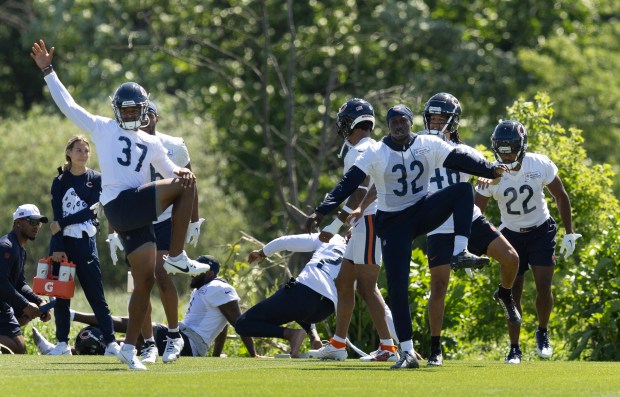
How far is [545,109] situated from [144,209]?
8470 millimetres

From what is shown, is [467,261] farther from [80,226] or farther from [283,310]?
[80,226]

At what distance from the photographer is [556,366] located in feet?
41.1

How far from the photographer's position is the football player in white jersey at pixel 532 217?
13.7 metres

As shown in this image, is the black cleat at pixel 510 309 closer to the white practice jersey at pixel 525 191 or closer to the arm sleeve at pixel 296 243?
the white practice jersey at pixel 525 191

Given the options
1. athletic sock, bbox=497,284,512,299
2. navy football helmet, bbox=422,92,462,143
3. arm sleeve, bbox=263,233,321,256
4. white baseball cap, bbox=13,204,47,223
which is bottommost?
athletic sock, bbox=497,284,512,299

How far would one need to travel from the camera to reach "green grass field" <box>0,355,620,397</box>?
376 inches

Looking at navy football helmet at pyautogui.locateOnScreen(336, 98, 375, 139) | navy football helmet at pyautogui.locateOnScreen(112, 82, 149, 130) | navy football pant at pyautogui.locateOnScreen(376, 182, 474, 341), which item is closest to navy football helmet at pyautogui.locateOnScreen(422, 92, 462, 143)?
navy football helmet at pyautogui.locateOnScreen(336, 98, 375, 139)

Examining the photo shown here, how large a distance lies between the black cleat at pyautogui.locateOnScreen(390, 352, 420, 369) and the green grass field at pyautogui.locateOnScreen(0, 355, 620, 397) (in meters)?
0.19

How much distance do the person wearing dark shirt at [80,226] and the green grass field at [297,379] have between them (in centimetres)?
81

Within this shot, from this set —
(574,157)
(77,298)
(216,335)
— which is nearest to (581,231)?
(574,157)

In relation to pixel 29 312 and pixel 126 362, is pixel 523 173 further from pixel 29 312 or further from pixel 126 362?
pixel 29 312

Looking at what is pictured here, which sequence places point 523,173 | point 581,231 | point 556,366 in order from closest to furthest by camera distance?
1. point 556,366
2. point 523,173
3. point 581,231

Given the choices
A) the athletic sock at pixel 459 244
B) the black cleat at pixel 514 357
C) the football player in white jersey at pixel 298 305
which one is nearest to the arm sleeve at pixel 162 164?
the athletic sock at pixel 459 244

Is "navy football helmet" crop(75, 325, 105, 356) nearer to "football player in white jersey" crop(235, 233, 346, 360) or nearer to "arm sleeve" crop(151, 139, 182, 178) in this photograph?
"football player in white jersey" crop(235, 233, 346, 360)
